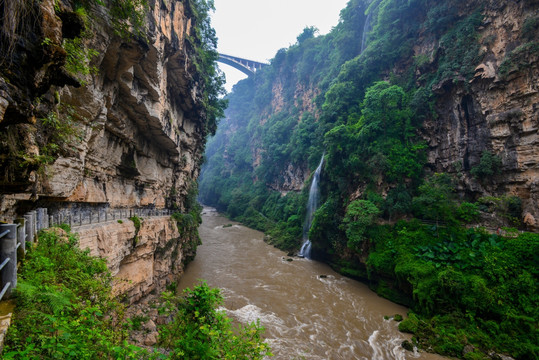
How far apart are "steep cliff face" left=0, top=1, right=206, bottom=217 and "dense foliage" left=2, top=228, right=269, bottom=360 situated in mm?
1708

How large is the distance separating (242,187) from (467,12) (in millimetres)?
47712

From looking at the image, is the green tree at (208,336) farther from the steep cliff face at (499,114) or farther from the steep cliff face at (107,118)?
the steep cliff face at (499,114)

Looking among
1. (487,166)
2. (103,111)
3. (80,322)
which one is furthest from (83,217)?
(487,166)

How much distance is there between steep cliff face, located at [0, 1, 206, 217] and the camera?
13.1 ft

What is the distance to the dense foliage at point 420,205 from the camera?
11055 mm

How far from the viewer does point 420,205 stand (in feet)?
54.3

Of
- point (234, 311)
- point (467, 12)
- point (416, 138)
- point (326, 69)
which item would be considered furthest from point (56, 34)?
point (326, 69)

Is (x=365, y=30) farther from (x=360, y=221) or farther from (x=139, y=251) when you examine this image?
(x=139, y=251)

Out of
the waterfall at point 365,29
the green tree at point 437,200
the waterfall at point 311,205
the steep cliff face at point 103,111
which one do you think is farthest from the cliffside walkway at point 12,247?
the waterfall at point 365,29

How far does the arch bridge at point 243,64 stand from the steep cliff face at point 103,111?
6016 cm

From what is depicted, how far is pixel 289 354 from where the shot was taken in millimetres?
10039

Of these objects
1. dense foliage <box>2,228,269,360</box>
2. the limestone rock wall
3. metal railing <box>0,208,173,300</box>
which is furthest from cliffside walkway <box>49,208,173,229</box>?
dense foliage <box>2,228,269,360</box>

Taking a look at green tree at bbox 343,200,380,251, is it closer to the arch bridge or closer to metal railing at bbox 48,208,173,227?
metal railing at bbox 48,208,173,227

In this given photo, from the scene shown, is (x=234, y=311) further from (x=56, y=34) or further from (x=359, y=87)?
(x=359, y=87)
